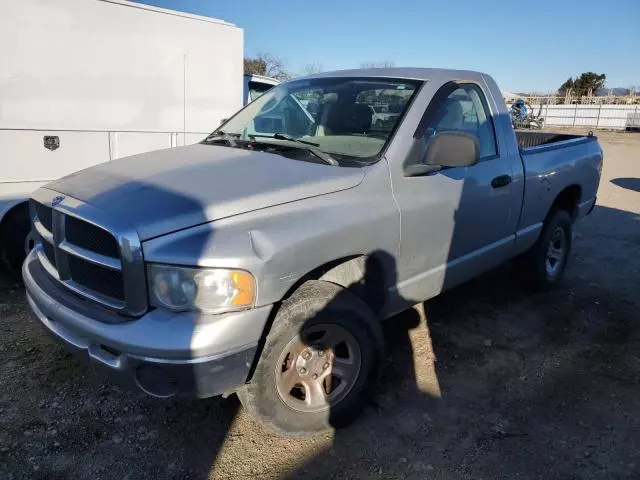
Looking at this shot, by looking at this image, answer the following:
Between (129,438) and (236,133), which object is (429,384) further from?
(236,133)

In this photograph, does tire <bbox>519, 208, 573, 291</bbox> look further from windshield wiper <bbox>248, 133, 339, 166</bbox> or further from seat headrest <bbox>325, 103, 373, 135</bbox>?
windshield wiper <bbox>248, 133, 339, 166</bbox>

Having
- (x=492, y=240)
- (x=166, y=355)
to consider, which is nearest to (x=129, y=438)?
(x=166, y=355)

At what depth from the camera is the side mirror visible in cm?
304

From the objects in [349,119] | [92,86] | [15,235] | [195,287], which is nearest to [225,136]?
[349,119]

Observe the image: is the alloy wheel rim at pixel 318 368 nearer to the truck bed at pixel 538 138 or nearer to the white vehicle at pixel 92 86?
the white vehicle at pixel 92 86

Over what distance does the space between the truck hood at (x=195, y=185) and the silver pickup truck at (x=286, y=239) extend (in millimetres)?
12

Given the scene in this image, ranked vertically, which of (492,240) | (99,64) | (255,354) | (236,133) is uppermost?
(99,64)

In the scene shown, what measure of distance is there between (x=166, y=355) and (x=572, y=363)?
300 centimetres

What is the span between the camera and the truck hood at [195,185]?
2.31 m

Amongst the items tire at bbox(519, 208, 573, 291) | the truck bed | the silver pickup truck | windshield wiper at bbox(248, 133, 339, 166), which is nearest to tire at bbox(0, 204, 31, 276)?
the silver pickup truck

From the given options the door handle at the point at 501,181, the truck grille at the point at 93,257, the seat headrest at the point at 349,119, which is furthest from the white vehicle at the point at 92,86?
the door handle at the point at 501,181

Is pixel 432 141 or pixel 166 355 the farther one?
pixel 432 141

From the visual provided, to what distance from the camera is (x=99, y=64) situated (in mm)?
5027

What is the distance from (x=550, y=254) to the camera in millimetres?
5141
